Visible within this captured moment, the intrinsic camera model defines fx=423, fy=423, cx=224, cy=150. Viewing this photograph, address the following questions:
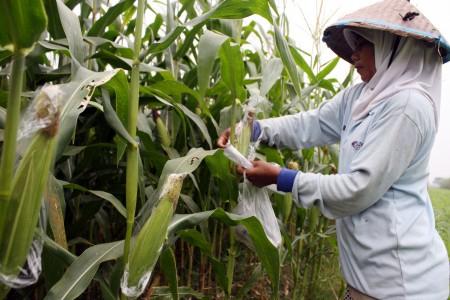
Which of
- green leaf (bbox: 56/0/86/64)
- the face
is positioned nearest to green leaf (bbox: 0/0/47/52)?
green leaf (bbox: 56/0/86/64)

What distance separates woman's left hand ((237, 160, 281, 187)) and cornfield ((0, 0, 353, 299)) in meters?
0.08

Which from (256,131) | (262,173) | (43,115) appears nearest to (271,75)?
(256,131)

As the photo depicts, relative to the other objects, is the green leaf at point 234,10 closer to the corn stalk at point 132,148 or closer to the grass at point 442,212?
the corn stalk at point 132,148

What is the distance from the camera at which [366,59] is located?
1300 mm

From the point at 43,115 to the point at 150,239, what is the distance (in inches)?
12.3

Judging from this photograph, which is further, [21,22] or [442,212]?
[442,212]

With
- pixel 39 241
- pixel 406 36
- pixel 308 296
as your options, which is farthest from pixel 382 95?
pixel 308 296

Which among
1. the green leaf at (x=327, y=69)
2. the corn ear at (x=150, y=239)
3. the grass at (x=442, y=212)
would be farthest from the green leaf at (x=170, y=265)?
the grass at (x=442, y=212)

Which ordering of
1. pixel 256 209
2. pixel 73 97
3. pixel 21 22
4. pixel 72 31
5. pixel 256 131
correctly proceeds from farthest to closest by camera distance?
1. pixel 256 131
2. pixel 256 209
3. pixel 72 31
4. pixel 73 97
5. pixel 21 22

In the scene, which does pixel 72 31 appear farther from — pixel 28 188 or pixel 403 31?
A: pixel 403 31

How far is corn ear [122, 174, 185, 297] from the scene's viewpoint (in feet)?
2.45

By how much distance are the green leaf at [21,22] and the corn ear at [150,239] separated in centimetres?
34

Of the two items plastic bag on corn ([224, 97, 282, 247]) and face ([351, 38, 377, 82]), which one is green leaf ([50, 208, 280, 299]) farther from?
face ([351, 38, 377, 82])

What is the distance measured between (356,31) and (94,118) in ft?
2.76
